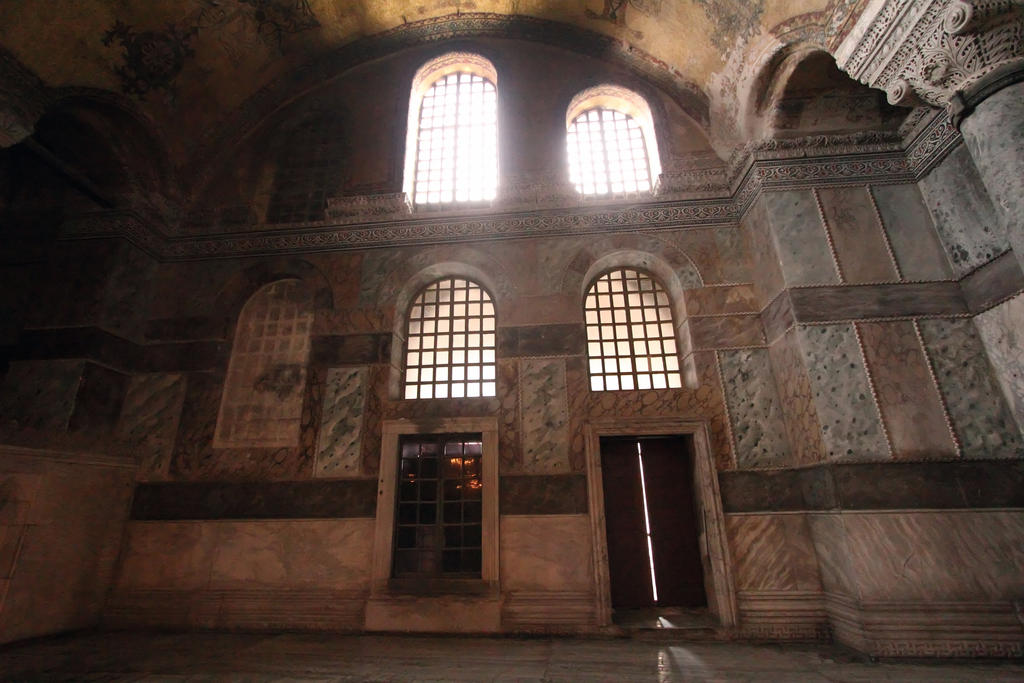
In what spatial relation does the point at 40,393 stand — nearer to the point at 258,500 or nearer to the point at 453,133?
the point at 258,500

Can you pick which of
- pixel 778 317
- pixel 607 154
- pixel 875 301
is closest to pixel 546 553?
pixel 778 317

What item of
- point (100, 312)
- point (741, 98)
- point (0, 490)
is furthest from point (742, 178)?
point (0, 490)

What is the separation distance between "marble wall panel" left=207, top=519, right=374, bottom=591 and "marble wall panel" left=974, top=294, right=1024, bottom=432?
25.3ft

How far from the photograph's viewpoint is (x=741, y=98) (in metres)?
7.20

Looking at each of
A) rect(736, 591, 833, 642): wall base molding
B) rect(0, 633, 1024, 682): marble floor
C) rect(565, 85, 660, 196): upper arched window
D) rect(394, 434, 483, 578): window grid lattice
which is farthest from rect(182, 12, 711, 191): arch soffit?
rect(736, 591, 833, 642): wall base molding

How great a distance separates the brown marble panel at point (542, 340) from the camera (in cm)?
682

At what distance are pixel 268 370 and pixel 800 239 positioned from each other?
7926mm

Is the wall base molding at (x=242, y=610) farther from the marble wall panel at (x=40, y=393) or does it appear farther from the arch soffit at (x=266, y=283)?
the arch soffit at (x=266, y=283)

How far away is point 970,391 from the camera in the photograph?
5426 millimetres

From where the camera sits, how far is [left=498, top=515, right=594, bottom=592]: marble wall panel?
585 cm

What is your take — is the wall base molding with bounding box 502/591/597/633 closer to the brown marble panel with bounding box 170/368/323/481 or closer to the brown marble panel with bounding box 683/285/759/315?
the brown marble panel with bounding box 170/368/323/481

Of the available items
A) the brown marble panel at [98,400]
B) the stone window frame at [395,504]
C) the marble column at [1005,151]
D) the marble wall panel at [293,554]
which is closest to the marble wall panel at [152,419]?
the brown marble panel at [98,400]

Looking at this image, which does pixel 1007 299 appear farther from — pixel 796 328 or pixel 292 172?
pixel 292 172

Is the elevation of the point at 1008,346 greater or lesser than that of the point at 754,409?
greater
